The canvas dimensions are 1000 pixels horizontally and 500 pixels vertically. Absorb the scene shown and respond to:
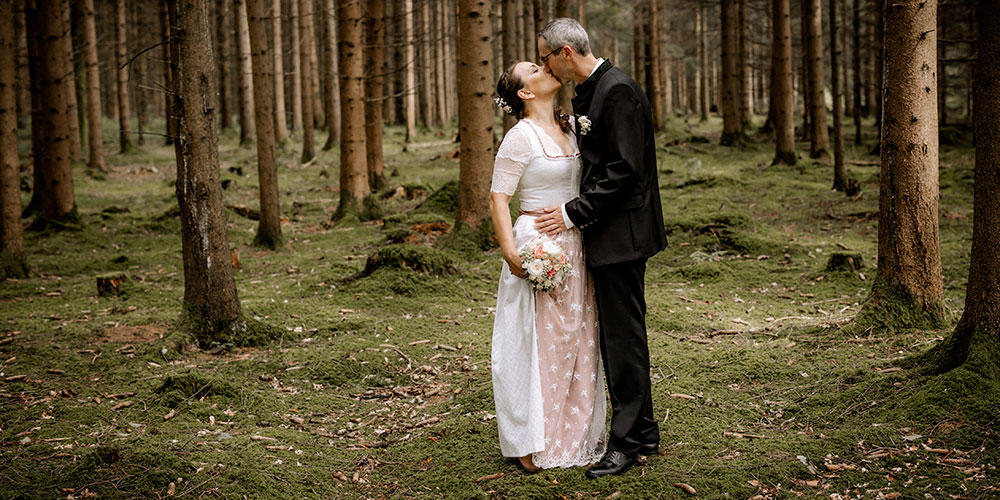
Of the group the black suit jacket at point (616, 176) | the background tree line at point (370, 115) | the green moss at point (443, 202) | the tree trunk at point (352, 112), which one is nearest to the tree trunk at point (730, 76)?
the background tree line at point (370, 115)

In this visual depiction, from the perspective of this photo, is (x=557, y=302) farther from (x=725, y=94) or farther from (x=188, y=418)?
(x=725, y=94)

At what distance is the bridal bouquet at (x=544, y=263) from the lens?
3.92 m

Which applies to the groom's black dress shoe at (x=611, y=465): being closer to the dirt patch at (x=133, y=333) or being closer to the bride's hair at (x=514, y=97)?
the bride's hair at (x=514, y=97)

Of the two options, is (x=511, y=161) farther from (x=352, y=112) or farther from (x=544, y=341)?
(x=352, y=112)

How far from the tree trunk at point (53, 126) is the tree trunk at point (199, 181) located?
7840mm

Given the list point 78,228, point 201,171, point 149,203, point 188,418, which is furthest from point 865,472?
point 149,203

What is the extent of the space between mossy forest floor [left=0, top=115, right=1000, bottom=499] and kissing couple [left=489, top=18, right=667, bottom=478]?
10.7 inches

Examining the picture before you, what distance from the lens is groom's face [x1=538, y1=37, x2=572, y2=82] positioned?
13.0 feet

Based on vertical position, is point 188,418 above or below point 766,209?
below

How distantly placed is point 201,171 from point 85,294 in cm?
357

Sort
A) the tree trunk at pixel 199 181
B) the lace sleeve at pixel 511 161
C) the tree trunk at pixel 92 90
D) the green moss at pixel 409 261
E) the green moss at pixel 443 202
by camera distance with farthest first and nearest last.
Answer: the tree trunk at pixel 92 90 < the green moss at pixel 443 202 < the green moss at pixel 409 261 < the tree trunk at pixel 199 181 < the lace sleeve at pixel 511 161

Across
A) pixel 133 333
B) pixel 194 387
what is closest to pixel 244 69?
pixel 133 333

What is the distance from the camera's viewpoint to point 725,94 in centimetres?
2122

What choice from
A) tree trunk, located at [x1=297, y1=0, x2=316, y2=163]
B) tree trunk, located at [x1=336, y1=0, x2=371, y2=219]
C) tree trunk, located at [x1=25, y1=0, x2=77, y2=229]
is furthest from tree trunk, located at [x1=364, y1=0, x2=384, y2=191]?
tree trunk, located at [x1=297, y1=0, x2=316, y2=163]
